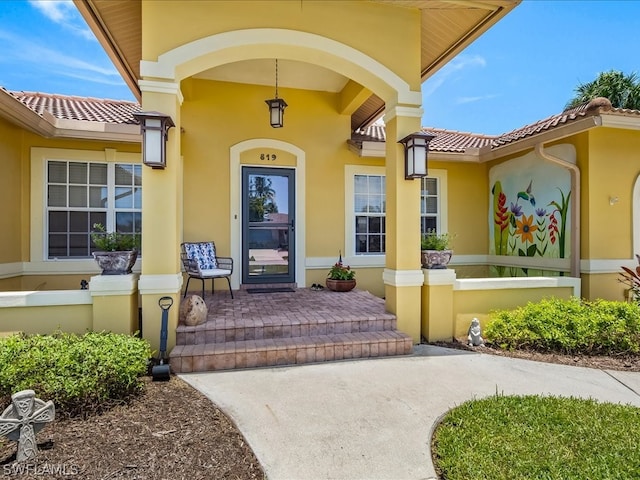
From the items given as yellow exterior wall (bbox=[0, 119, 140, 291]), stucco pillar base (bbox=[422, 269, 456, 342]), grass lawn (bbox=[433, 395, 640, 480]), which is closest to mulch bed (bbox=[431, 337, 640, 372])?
stucco pillar base (bbox=[422, 269, 456, 342])

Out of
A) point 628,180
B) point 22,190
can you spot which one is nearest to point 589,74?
point 628,180

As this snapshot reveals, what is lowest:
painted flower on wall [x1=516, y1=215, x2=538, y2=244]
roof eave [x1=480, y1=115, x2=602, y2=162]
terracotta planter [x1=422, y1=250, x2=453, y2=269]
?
terracotta planter [x1=422, y1=250, x2=453, y2=269]

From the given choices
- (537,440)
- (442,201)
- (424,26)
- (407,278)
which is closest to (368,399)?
(537,440)

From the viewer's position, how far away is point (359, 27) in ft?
15.6

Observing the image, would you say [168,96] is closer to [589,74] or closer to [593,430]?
[593,430]

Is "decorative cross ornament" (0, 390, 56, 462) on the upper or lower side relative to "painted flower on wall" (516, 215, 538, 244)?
lower

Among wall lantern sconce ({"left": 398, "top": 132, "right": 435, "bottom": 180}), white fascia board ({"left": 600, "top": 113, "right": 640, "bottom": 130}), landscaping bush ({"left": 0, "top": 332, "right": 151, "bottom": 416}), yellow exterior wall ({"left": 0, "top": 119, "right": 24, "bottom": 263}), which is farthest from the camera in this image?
yellow exterior wall ({"left": 0, "top": 119, "right": 24, "bottom": 263})

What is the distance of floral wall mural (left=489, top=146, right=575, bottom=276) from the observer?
21.5ft

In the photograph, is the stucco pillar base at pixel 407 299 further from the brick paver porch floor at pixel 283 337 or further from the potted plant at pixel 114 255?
the potted plant at pixel 114 255

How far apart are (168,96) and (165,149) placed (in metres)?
0.66

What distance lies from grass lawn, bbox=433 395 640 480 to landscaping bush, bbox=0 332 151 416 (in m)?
2.72

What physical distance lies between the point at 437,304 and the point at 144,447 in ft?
12.6

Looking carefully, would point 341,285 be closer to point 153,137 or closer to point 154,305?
point 154,305

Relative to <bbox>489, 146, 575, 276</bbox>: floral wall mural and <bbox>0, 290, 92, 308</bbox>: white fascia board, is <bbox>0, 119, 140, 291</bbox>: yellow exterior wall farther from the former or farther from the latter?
<bbox>489, 146, 575, 276</bbox>: floral wall mural
